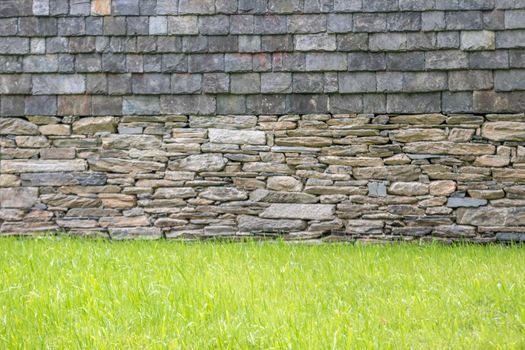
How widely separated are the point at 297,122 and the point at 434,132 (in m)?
1.31

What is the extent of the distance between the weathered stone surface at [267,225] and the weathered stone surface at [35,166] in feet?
5.78

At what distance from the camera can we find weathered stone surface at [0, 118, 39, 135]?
23.1 ft

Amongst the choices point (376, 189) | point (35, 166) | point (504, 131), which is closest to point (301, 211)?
point (376, 189)

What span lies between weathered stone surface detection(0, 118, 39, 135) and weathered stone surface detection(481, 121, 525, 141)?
442 centimetres

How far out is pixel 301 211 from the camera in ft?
22.5

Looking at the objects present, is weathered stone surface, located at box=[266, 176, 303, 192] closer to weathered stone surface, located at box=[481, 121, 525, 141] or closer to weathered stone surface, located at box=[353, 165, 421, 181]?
weathered stone surface, located at box=[353, 165, 421, 181]

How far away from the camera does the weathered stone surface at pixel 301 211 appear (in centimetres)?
686

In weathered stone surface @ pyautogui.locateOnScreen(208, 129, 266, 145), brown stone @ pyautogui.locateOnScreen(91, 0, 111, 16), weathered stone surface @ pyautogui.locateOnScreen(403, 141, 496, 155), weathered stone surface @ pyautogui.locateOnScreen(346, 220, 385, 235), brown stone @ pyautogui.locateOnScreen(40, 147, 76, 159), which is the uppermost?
brown stone @ pyautogui.locateOnScreen(91, 0, 111, 16)

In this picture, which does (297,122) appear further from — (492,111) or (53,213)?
(53,213)

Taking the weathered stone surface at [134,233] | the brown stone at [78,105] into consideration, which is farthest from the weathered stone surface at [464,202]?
the brown stone at [78,105]

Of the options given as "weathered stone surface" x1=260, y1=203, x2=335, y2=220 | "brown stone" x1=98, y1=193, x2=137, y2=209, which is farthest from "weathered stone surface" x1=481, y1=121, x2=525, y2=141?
"brown stone" x1=98, y1=193, x2=137, y2=209

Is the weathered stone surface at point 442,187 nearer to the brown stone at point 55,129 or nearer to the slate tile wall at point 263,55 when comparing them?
the slate tile wall at point 263,55

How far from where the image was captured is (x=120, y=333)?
12.7ft

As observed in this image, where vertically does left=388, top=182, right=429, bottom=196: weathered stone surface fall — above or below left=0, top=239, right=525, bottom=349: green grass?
above
